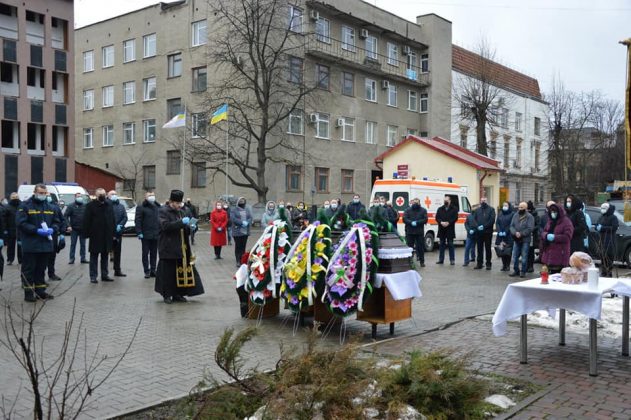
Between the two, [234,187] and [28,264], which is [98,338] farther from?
[234,187]

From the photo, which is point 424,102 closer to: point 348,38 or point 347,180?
point 348,38

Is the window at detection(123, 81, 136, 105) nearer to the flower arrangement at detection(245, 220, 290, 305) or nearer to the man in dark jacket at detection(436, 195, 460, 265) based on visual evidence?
the man in dark jacket at detection(436, 195, 460, 265)

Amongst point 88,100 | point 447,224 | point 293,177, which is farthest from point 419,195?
point 88,100

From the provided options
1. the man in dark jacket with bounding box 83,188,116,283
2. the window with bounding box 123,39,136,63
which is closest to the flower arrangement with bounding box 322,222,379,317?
the man in dark jacket with bounding box 83,188,116,283

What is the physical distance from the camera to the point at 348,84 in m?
44.7

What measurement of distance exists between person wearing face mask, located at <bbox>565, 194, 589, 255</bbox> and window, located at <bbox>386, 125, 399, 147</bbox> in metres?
33.2

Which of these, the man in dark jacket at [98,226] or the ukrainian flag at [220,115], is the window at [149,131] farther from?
the man in dark jacket at [98,226]

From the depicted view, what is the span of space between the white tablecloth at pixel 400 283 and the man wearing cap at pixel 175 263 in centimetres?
417

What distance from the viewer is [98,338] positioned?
8.18 meters

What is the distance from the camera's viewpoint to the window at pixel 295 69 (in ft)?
127

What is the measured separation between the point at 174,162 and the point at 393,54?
18208 millimetres

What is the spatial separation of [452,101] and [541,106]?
1544 centimetres

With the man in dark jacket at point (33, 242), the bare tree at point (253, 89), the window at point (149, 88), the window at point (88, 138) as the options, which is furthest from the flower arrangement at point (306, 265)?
the window at point (88, 138)

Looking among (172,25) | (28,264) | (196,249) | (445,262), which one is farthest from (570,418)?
(172,25)
